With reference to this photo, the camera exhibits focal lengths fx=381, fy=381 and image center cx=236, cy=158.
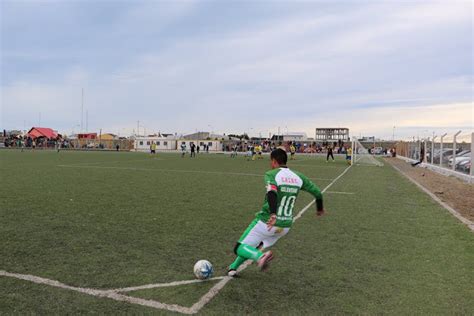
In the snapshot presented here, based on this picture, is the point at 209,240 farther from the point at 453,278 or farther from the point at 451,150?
the point at 451,150

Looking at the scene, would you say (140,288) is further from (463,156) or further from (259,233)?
(463,156)

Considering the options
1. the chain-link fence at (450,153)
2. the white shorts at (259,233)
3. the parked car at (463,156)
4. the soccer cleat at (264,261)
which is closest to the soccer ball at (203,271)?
the white shorts at (259,233)

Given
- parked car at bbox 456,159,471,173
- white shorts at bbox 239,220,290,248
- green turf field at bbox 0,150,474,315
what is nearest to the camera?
green turf field at bbox 0,150,474,315

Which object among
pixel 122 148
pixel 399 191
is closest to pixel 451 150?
pixel 399 191

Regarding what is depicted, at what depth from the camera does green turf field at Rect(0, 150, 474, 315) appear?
165 inches

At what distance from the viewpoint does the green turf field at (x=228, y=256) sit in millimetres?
4184

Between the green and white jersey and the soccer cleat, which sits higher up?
the green and white jersey

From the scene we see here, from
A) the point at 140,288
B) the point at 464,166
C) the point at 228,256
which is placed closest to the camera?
the point at 140,288

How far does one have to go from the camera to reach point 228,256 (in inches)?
229

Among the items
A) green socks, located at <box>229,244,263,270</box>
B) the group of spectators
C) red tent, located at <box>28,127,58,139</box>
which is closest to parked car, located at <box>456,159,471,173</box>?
green socks, located at <box>229,244,263,270</box>

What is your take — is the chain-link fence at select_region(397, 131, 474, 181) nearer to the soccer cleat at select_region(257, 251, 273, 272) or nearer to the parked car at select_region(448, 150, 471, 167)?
the parked car at select_region(448, 150, 471, 167)

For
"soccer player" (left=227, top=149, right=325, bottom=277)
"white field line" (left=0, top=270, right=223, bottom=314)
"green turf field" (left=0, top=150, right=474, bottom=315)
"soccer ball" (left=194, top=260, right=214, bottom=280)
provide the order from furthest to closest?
"soccer ball" (left=194, top=260, right=214, bottom=280) < "soccer player" (left=227, top=149, right=325, bottom=277) < "green turf field" (left=0, top=150, right=474, bottom=315) < "white field line" (left=0, top=270, right=223, bottom=314)

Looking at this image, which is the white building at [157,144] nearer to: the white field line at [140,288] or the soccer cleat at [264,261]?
the white field line at [140,288]

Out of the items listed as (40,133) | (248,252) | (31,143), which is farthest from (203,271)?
(40,133)
